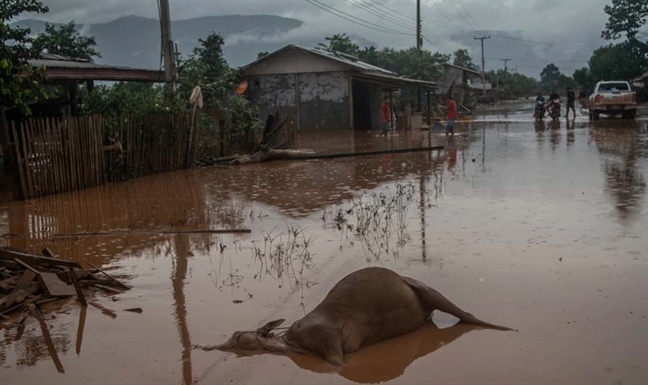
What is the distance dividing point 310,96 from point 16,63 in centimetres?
2013

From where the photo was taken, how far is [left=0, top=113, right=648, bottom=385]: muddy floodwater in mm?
4410

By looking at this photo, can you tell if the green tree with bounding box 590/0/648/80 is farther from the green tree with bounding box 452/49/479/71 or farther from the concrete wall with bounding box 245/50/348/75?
the green tree with bounding box 452/49/479/71

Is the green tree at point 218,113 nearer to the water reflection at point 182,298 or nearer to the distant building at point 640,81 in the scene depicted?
the water reflection at point 182,298

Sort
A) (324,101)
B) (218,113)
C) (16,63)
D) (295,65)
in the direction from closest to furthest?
(16,63), (218,113), (295,65), (324,101)

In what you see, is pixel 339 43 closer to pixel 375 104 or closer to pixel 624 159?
pixel 375 104

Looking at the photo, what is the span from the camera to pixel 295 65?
101ft

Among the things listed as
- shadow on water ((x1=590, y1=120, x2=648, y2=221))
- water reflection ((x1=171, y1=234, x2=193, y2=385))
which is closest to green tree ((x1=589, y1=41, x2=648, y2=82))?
shadow on water ((x1=590, y1=120, x2=648, y2=221))

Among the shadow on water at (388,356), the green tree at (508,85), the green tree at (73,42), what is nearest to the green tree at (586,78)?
the green tree at (508,85)

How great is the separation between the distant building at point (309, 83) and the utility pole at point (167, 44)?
13.3 metres

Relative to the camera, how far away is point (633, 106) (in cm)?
2958

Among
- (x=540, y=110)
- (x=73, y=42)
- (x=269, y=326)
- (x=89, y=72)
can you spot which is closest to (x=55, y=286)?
(x=269, y=326)

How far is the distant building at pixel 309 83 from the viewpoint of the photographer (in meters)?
30.5

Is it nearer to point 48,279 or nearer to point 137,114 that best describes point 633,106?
point 137,114

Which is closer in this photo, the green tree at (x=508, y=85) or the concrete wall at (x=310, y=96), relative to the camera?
the concrete wall at (x=310, y=96)
